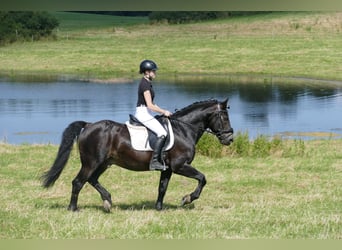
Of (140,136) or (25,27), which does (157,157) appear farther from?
(25,27)

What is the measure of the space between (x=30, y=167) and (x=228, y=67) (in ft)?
115

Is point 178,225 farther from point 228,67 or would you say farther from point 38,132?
point 228,67

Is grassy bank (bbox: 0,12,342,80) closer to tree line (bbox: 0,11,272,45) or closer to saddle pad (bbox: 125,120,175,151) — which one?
tree line (bbox: 0,11,272,45)

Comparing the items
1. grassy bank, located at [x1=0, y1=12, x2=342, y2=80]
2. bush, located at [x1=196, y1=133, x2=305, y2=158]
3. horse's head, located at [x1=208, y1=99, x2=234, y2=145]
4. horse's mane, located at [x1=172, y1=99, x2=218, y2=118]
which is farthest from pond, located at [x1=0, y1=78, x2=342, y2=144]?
horse's head, located at [x1=208, y1=99, x2=234, y2=145]

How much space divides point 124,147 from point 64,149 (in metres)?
0.92

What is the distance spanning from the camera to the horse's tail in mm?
9391

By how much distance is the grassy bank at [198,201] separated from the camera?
6.75m

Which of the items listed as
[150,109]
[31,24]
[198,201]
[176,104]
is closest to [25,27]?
[31,24]

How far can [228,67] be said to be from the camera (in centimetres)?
4909

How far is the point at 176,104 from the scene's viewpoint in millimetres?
33156

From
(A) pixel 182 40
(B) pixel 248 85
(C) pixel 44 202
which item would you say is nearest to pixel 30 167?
(C) pixel 44 202

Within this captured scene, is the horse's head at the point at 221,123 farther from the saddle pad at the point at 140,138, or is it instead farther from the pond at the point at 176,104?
the pond at the point at 176,104

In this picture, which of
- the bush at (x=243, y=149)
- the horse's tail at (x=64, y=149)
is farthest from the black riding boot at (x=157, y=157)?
the bush at (x=243, y=149)

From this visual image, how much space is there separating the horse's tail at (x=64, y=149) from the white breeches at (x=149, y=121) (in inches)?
38.0
